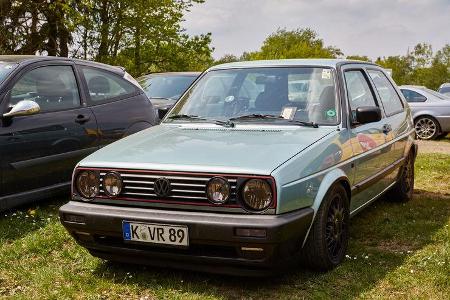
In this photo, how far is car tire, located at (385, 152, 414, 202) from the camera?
6.29m

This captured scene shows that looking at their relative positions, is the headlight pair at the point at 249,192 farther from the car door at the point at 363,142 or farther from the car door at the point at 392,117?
the car door at the point at 392,117

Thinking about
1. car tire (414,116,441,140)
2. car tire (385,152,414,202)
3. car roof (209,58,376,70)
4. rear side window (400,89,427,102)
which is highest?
car roof (209,58,376,70)

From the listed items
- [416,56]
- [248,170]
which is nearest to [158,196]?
[248,170]

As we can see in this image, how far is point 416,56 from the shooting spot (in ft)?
264

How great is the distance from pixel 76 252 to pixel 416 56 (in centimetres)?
8231

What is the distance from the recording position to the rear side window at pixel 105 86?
627cm

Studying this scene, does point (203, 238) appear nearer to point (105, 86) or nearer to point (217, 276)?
point (217, 276)

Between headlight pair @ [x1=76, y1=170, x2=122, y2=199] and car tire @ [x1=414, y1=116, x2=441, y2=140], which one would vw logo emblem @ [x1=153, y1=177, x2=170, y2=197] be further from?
car tire @ [x1=414, y1=116, x2=441, y2=140]

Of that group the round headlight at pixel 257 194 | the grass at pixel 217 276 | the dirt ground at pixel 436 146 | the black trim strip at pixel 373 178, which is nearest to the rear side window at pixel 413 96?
the dirt ground at pixel 436 146

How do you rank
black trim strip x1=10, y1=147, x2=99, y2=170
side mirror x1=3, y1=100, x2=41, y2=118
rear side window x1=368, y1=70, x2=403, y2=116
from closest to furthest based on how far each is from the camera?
side mirror x1=3, y1=100, x2=41, y2=118 < black trim strip x1=10, y1=147, x2=99, y2=170 < rear side window x1=368, y1=70, x2=403, y2=116

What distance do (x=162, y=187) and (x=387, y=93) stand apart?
3.36 metres

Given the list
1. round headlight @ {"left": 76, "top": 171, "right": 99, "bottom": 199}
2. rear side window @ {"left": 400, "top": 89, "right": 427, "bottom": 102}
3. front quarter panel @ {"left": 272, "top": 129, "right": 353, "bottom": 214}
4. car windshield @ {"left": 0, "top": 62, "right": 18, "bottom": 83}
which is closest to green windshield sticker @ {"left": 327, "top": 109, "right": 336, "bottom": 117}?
front quarter panel @ {"left": 272, "top": 129, "right": 353, "bottom": 214}

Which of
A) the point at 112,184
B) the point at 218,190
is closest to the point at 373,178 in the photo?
the point at 218,190

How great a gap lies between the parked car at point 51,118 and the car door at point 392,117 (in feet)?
9.18
